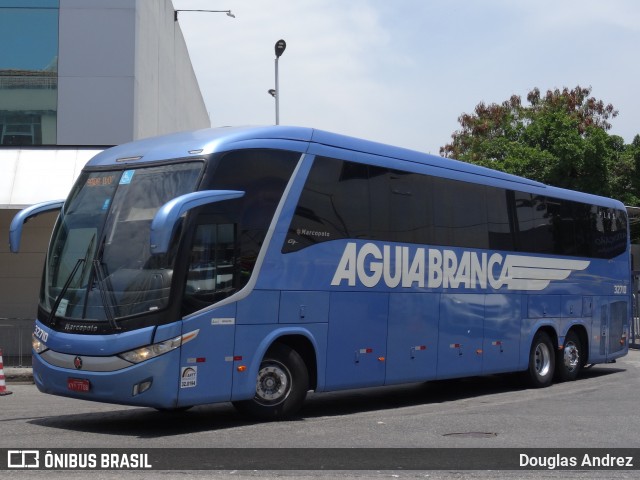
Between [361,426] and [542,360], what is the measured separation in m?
7.48

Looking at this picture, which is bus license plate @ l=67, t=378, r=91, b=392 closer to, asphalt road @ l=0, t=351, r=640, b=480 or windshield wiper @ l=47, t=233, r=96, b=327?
asphalt road @ l=0, t=351, r=640, b=480

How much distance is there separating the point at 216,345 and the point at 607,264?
38.5 ft

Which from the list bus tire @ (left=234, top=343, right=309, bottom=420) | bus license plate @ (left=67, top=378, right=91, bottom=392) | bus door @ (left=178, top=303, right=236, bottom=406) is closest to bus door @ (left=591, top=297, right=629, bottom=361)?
bus tire @ (left=234, top=343, right=309, bottom=420)

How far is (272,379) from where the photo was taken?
12.2 metres

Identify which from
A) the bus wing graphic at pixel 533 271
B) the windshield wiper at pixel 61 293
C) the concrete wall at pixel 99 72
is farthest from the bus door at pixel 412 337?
the concrete wall at pixel 99 72

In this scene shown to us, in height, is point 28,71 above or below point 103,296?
above

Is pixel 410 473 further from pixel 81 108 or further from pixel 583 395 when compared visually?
pixel 81 108

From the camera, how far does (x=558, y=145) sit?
44.0 metres

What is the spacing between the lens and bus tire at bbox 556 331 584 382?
1892 centimetres

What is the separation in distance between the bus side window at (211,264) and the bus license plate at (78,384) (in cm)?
150

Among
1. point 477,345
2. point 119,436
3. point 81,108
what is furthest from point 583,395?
point 81,108

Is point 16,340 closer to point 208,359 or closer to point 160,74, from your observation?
point 160,74

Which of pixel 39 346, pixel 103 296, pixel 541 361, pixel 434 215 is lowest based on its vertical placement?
pixel 541 361

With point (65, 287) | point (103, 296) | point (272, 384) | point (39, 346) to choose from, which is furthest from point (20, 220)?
point (272, 384)
